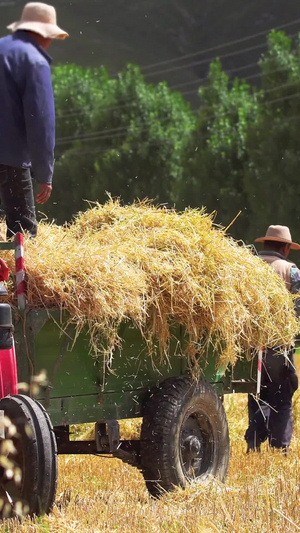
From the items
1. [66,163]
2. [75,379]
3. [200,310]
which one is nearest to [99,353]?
[75,379]

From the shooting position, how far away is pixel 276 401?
29.0ft

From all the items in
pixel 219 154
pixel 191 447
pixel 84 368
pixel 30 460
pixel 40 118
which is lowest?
pixel 191 447

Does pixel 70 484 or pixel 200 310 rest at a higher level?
pixel 200 310

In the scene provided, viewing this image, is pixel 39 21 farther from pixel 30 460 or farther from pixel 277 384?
pixel 277 384

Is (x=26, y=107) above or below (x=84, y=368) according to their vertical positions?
above

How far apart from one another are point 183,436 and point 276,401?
2.19m

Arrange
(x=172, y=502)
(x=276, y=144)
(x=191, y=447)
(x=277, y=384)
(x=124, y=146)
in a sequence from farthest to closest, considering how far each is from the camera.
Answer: (x=124, y=146)
(x=276, y=144)
(x=277, y=384)
(x=191, y=447)
(x=172, y=502)

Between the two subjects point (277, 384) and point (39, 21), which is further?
point (277, 384)

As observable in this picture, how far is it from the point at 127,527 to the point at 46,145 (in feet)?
8.58

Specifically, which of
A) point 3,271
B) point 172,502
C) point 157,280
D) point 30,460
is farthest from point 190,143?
point 30,460

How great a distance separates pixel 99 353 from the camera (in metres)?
6.12

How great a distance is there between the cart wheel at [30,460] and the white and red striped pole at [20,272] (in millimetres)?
707

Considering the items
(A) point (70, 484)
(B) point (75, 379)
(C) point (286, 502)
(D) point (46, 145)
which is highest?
(D) point (46, 145)

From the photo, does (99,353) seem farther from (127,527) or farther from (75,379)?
(127,527)
